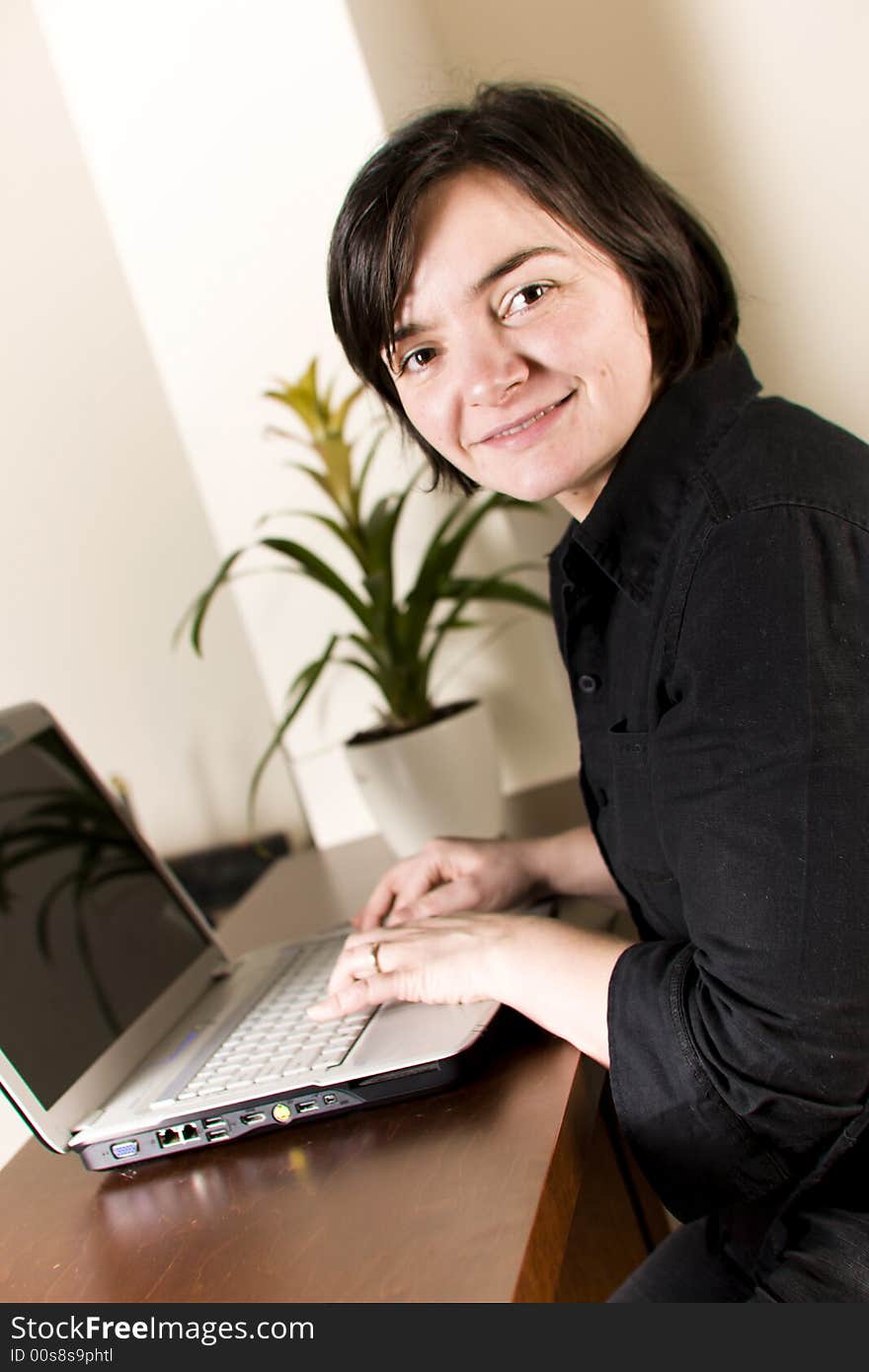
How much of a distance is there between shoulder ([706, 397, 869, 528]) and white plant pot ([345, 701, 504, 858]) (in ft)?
2.35

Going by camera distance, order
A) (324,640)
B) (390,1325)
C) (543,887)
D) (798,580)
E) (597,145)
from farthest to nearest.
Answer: (324,640) → (543,887) → (597,145) → (798,580) → (390,1325)

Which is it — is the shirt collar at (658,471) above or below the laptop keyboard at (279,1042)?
above

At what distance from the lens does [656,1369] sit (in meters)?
0.67

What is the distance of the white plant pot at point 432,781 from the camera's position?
151 centimetres

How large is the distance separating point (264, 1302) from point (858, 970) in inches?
15.0

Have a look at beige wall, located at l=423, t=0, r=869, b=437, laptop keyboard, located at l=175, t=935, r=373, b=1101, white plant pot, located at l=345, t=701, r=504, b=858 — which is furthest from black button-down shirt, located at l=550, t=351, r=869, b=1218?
beige wall, located at l=423, t=0, r=869, b=437

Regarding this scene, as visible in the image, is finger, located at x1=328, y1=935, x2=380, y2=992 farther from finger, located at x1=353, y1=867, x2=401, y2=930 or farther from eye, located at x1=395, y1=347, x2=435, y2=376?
eye, located at x1=395, y1=347, x2=435, y2=376

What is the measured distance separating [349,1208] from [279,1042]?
0.21m

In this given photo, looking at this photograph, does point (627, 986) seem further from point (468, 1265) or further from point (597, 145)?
point (597, 145)

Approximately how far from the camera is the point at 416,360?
98 cm

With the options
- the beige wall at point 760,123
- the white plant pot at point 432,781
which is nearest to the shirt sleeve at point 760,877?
the white plant pot at point 432,781

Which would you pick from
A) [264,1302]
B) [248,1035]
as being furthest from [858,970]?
[248,1035]

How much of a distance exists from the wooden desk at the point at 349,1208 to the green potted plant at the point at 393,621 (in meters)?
0.62

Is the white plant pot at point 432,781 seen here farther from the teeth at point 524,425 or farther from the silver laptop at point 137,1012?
the teeth at point 524,425
